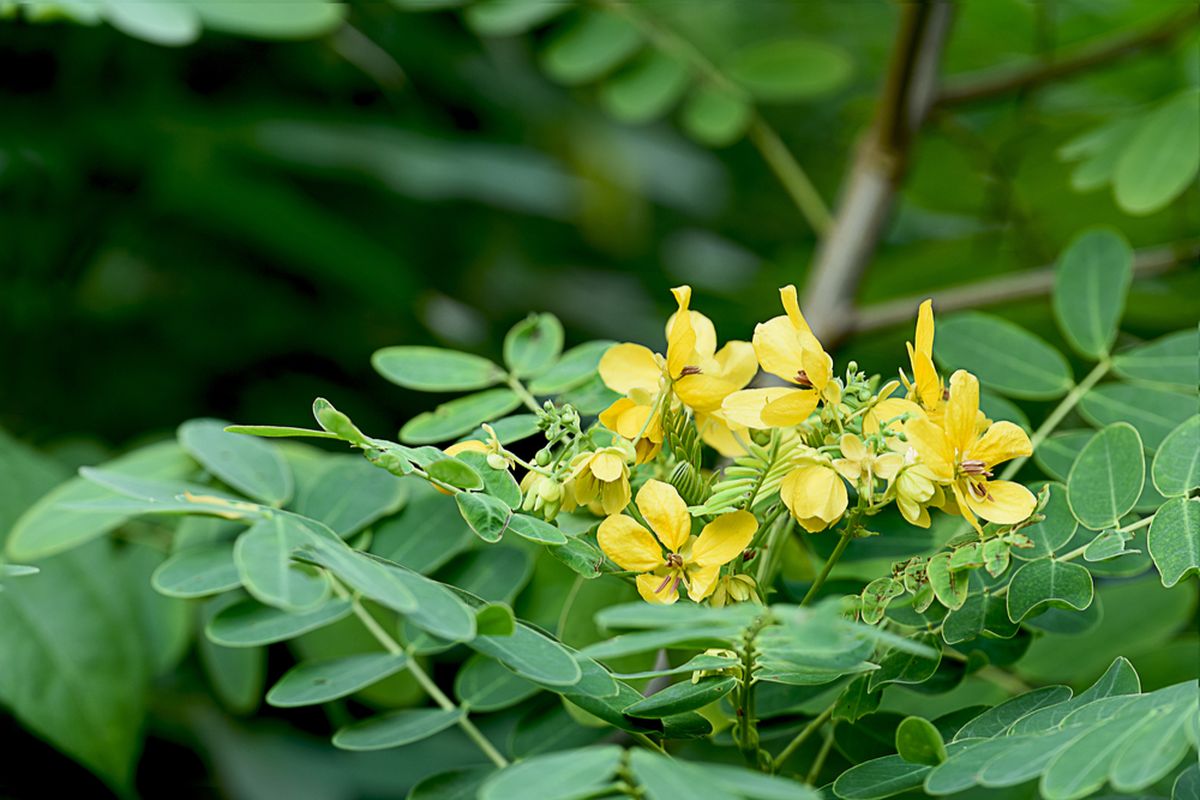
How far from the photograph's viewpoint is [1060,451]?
0.67 m

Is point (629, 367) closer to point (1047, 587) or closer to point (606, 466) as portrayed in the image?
point (606, 466)

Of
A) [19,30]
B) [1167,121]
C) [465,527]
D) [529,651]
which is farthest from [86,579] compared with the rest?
[1167,121]

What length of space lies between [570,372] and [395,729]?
0.24 metres

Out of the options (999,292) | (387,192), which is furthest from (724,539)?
(387,192)

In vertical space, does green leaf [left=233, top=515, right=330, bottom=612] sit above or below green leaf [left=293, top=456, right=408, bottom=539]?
below

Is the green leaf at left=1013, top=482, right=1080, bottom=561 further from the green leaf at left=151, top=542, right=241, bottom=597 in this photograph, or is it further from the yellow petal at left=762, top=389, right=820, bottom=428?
the green leaf at left=151, top=542, right=241, bottom=597

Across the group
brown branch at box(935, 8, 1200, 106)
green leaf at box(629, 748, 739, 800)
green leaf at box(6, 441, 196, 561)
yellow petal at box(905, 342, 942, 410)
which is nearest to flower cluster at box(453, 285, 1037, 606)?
yellow petal at box(905, 342, 942, 410)

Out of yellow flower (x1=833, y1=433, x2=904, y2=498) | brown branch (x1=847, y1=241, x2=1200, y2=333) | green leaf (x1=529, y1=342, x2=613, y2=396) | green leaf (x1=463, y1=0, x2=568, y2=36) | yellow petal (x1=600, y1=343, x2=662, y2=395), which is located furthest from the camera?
green leaf (x1=463, y1=0, x2=568, y2=36)

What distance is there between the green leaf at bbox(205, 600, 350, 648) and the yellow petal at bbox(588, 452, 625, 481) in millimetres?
156

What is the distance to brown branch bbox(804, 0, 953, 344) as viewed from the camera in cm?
96

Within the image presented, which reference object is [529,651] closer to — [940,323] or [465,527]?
[465,527]

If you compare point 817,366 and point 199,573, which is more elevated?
point 817,366

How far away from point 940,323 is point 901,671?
1.12 feet

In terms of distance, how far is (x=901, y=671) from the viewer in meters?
0.51
